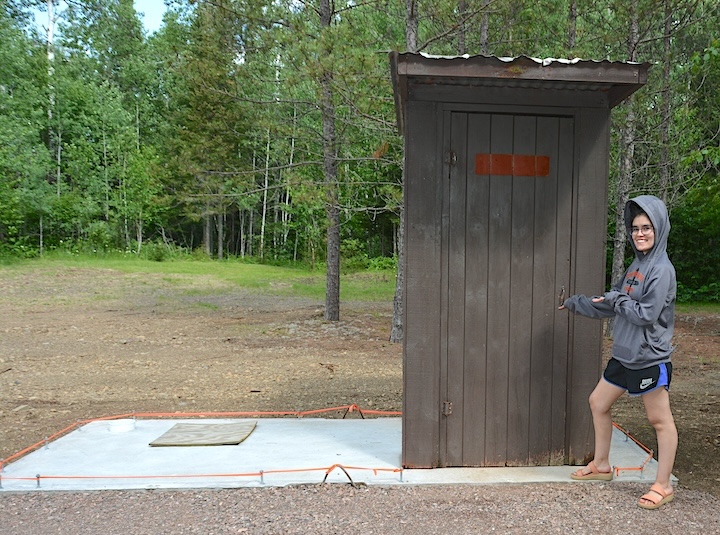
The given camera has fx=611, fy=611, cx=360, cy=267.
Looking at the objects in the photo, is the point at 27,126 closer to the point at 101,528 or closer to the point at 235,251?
the point at 235,251

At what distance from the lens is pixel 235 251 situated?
35750 millimetres

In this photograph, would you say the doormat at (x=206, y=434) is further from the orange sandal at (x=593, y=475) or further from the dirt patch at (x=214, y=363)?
the orange sandal at (x=593, y=475)

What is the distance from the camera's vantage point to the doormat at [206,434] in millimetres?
4066

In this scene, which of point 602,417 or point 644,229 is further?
point 602,417

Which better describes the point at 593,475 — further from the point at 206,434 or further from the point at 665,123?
the point at 665,123

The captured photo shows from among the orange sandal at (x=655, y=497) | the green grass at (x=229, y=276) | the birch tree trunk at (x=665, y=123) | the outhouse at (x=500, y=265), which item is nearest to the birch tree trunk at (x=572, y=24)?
the birch tree trunk at (x=665, y=123)

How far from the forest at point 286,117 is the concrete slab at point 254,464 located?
251 centimetres

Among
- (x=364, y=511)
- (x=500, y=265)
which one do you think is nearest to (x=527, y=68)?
(x=500, y=265)

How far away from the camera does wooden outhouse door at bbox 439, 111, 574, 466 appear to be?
3.61m

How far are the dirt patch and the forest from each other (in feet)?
5.56

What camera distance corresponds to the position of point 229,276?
832 inches

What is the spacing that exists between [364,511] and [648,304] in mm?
1749

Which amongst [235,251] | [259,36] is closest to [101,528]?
[259,36]

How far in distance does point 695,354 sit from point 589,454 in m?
6.84
